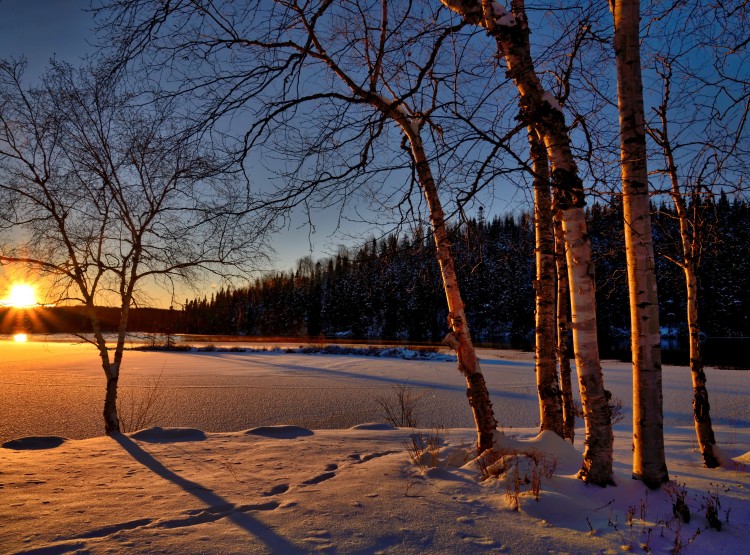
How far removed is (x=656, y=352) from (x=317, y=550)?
2.71 meters

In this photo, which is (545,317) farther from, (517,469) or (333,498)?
(333,498)

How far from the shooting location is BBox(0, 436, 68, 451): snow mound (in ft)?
17.2

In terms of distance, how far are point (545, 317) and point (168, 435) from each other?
5.27 metres

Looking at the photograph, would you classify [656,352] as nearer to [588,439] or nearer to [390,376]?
[588,439]

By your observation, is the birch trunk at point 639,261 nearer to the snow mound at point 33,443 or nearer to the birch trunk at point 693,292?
the birch trunk at point 693,292

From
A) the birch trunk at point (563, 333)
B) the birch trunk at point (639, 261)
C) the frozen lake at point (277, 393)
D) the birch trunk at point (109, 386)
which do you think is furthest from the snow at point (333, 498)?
the frozen lake at point (277, 393)

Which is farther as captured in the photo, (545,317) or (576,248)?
(545,317)

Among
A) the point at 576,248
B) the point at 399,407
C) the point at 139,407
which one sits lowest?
the point at 399,407

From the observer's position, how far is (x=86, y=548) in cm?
236

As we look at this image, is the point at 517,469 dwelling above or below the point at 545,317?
below

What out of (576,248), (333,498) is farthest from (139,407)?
(576,248)

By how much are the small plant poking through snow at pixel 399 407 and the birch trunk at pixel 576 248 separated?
18.3 ft

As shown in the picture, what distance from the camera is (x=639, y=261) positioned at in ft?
10.6

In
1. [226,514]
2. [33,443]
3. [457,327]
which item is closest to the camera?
[226,514]
